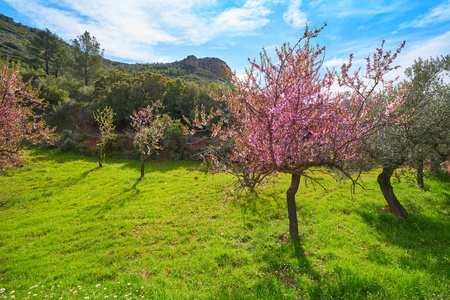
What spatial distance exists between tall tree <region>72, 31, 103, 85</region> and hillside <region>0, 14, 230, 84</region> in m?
13.2

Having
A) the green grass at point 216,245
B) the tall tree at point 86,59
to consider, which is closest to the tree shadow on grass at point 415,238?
the green grass at point 216,245

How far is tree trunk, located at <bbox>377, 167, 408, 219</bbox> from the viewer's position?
35.6 ft

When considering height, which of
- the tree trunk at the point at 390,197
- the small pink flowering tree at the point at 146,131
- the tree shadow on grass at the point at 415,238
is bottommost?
the tree shadow on grass at the point at 415,238

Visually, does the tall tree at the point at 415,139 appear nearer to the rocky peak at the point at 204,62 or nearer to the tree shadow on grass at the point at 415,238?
the tree shadow on grass at the point at 415,238

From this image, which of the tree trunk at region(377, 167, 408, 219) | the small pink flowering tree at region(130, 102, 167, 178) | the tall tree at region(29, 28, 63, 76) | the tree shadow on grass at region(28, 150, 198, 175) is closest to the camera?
the tree trunk at region(377, 167, 408, 219)

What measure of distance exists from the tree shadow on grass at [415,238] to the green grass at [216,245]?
1.8 inches

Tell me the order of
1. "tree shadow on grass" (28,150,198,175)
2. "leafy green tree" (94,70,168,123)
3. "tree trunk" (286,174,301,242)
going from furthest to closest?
1. "leafy green tree" (94,70,168,123)
2. "tree shadow on grass" (28,150,198,175)
3. "tree trunk" (286,174,301,242)

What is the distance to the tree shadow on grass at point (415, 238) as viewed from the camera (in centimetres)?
723

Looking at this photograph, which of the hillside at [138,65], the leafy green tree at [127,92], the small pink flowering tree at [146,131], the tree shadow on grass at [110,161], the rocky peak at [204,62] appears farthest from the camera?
the rocky peak at [204,62]

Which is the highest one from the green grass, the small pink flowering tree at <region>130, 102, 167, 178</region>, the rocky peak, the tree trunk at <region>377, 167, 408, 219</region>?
the rocky peak

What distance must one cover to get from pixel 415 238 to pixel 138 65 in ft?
407

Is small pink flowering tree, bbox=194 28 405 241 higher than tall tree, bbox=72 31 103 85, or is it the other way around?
tall tree, bbox=72 31 103 85

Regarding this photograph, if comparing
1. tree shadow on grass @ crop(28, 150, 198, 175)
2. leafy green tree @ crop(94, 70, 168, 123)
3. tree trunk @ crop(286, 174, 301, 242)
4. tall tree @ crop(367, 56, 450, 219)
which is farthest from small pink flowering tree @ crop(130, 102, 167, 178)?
tall tree @ crop(367, 56, 450, 219)

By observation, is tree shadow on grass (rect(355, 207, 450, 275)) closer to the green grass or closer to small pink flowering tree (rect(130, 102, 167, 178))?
the green grass
